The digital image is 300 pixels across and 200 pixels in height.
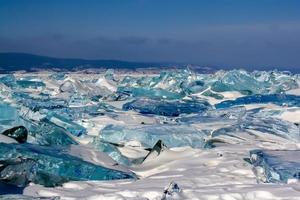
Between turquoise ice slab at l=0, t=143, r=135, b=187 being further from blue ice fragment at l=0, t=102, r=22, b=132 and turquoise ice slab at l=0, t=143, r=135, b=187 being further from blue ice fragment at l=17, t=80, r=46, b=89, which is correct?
blue ice fragment at l=17, t=80, r=46, b=89

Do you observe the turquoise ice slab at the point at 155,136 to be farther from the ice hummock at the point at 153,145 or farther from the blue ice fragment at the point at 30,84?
the blue ice fragment at the point at 30,84

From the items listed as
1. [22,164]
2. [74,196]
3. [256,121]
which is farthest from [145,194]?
[256,121]

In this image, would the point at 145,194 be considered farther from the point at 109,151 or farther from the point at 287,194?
the point at 109,151

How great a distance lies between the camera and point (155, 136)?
6867 millimetres

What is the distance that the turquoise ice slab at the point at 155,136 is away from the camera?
6809 mm

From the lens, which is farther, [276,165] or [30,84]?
[30,84]

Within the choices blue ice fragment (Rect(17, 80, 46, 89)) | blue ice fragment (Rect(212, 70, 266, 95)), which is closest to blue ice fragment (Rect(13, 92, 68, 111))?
blue ice fragment (Rect(212, 70, 266, 95))

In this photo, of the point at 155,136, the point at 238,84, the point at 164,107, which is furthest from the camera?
the point at 238,84

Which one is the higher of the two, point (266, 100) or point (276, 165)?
point (276, 165)

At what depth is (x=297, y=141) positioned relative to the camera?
23.1 feet

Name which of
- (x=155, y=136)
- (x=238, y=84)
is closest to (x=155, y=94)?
(x=238, y=84)

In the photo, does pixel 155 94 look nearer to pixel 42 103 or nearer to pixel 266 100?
pixel 42 103

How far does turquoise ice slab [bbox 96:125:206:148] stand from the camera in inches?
268

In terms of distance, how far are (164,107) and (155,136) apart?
5202 millimetres
